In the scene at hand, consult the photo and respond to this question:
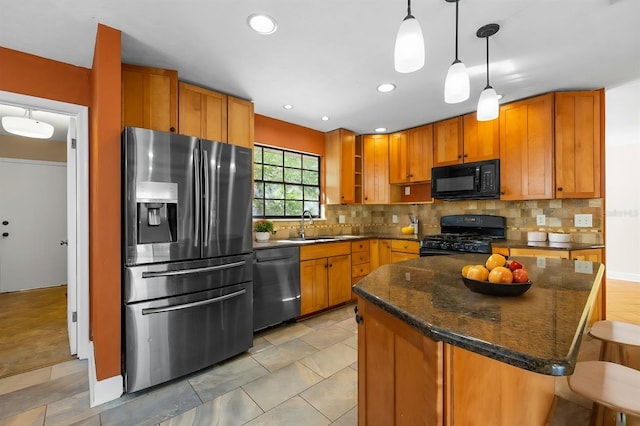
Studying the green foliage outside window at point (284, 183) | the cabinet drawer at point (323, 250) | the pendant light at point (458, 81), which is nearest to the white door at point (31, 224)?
the green foliage outside window at point (284, 183)

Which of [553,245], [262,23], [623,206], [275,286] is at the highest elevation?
[262,23]

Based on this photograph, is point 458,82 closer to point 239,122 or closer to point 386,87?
point 386,87

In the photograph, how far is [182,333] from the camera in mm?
2010

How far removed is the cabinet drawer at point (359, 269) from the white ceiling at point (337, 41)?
213 centimetres

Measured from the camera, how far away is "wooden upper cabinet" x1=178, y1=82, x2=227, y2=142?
252 centimetres

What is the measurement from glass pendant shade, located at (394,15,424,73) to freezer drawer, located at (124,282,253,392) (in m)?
1.97

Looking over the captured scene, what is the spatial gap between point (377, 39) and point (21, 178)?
18.2ft

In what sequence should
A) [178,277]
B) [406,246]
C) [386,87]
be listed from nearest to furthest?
[178,277] → [386,87] → [406,246]

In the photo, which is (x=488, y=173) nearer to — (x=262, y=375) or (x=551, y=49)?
(x=551, y=49)

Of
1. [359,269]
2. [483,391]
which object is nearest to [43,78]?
[483,391]

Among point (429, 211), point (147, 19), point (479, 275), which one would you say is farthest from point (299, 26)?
point (429, 211)

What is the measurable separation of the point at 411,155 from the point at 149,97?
10.5 feet

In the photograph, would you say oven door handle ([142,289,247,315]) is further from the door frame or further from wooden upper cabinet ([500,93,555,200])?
wooden upper cabinet ([500,93,555,200])

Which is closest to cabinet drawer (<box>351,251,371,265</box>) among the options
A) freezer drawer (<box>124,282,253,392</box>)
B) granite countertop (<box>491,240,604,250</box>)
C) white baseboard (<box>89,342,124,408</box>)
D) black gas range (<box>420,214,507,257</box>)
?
black gas range (<box>420,214,507,257</box>)
